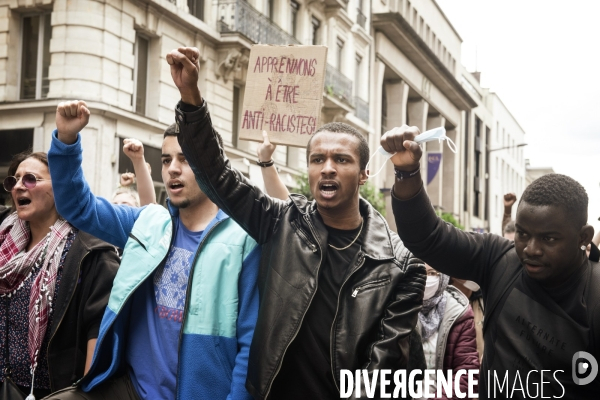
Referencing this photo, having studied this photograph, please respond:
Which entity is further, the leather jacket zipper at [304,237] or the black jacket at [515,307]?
the leather jacket zipper at [304,237]

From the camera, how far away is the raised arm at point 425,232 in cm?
288

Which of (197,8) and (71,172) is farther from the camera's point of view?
(197,8)

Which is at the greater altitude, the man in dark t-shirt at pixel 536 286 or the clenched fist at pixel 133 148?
the clenched fist at pixel 133 148

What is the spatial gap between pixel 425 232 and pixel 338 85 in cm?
2369

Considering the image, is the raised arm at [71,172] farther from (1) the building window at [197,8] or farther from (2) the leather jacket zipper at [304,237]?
(1) the building window at [197,8]

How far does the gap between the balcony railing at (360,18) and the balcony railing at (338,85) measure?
11.2 ft

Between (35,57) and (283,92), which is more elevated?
(35,57)

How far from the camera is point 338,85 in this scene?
2631 centimetres

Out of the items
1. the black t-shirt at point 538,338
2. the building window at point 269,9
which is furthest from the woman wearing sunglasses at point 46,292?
the building window at point 269,9

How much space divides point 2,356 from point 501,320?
2.64 meters

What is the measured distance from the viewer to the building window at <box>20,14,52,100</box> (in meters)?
15.7

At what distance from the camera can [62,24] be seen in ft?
49.8
